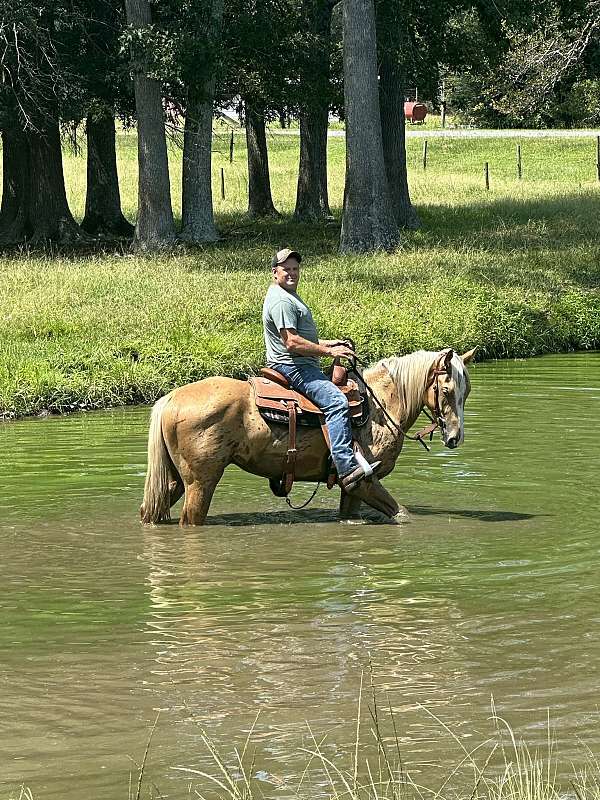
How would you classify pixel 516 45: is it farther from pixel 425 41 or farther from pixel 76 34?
pixel 76 34

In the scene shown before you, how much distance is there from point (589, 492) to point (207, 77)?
1890 centimetres

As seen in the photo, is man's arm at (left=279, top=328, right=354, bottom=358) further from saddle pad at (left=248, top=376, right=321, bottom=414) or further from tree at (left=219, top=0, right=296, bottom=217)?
tree at (left=219, top=0, right=296, bottom=217)

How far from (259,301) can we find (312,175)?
52.9 feet

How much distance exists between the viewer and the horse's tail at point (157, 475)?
1033cm

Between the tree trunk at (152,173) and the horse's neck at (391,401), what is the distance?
18.5 m

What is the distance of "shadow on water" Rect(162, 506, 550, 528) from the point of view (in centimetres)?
1104

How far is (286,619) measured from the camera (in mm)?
8188

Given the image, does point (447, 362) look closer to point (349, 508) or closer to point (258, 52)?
point (349, 508)

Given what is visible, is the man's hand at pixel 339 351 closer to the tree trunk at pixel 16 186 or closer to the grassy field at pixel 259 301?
the grassy field at pixel 259 301

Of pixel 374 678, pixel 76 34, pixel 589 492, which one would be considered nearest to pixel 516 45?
pixel 76 34

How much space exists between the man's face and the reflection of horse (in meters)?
0.81

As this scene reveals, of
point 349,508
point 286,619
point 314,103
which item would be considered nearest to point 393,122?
point 314,103

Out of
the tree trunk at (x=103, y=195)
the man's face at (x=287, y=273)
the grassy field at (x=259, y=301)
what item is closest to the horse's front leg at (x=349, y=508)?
the man's face at (x=287, y=273)

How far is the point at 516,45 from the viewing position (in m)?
49.6
